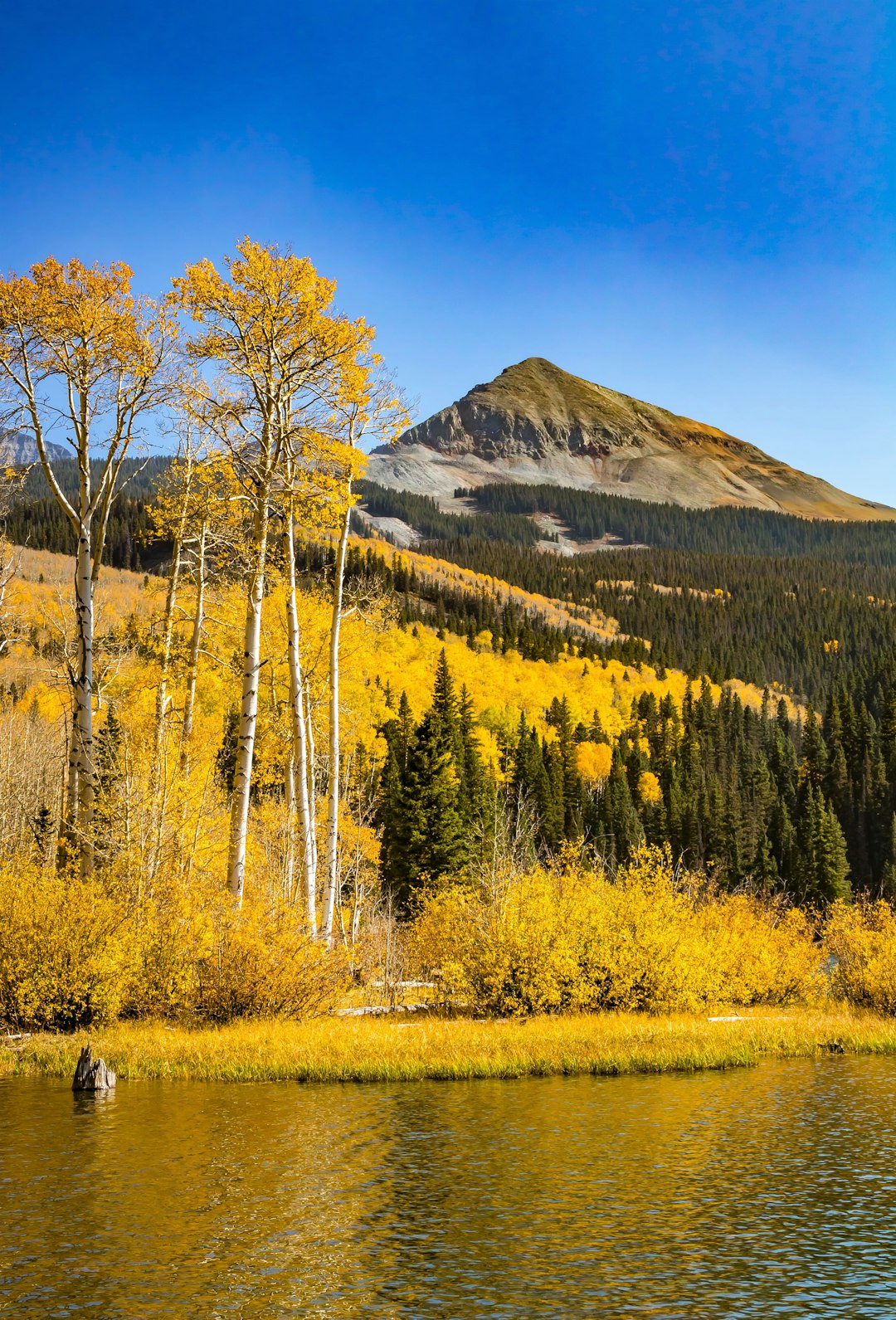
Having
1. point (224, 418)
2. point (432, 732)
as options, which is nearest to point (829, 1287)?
point (224, 418)

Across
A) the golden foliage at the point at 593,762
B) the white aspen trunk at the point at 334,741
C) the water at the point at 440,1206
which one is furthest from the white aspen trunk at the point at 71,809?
the golden foliage at the point at 593,762

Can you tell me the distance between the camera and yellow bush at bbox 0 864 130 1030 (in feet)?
67.6

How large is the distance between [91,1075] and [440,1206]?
8.36m

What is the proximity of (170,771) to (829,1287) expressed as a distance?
21008 mm

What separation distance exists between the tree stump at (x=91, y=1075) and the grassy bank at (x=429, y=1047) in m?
1.67

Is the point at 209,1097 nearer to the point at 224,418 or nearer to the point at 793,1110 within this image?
the point at 793,1110

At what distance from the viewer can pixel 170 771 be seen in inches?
1075

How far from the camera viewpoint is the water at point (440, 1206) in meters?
9.40

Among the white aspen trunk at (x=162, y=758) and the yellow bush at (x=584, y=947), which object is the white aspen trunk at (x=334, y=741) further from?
the yellow bush at (x=584, y=947)

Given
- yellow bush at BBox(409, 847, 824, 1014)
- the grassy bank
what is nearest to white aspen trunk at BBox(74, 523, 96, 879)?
the grassy bank

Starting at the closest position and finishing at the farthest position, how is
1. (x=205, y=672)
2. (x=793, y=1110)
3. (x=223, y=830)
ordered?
(x=793, y=1110), (x=223, y=830), (x=205, y=672)

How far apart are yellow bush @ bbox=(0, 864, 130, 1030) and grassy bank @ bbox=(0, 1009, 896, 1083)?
832 mm

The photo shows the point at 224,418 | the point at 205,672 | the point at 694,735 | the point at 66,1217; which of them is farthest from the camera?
the point at 694,735

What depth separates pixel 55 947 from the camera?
68.2 feet
